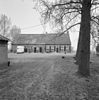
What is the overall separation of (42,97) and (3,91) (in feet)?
7.21

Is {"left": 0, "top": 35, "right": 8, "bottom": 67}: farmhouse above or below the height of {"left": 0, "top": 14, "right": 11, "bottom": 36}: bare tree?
below

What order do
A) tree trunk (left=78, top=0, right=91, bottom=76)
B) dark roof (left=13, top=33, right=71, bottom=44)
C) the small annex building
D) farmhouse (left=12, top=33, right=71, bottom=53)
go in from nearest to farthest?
tree trunk (left=78, top=0, right=91, bottom=76)
the small annex building
farmhouse (left=12, top=33, right=71, bottom=53)
dark roof (left=13, top=33, right=71, bottom=44)

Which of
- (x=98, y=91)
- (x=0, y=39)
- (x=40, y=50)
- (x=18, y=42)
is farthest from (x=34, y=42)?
(x=98, y=91)

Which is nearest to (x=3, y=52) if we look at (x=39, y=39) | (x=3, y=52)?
(x=3, y=52)

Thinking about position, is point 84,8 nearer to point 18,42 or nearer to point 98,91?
point 98,91

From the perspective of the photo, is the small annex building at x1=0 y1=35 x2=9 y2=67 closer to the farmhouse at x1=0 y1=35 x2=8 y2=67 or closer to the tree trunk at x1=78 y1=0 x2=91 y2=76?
the farmhouse at x1=0 y1=35 x2=8 y2=67

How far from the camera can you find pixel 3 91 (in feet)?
18.2

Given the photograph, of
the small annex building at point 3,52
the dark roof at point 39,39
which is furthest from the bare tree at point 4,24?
the small annex building at point 3,52

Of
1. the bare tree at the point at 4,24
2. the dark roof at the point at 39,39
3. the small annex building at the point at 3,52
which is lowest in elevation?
the small annex building at the point at 3,52

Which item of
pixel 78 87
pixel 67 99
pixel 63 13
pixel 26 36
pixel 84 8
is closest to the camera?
pixel 67 99

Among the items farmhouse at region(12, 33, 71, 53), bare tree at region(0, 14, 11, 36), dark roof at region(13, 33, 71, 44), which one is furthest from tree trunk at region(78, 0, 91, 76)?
bare tree at region(0, 14, 11, 36)

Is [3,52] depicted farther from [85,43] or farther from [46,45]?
[46,45]

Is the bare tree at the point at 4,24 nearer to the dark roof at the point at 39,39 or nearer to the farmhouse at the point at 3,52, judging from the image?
the dark roof at the point at 39,39

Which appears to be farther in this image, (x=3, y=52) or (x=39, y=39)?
(x=39, y=39)
